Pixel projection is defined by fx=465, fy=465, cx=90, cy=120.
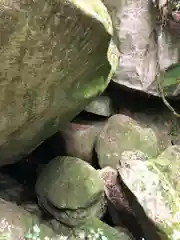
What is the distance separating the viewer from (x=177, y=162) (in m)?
1.40

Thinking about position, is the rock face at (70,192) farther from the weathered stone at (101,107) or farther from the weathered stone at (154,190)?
the weathered stone at (101,107)

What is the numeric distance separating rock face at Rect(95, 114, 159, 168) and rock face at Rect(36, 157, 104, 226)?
0.19 m

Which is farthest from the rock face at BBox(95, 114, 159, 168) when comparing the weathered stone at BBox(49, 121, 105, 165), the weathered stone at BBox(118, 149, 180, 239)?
the weathered stone at BBox(118, 149, 180, 239)

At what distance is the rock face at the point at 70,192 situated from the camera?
46.7 inches

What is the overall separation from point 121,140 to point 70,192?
348 mm

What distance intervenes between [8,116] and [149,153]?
2.02ft

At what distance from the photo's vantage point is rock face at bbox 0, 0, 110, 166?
787mm

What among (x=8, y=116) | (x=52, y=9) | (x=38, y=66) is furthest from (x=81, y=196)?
(x=52, y=9)

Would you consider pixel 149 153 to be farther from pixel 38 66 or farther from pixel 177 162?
pixel 38 66

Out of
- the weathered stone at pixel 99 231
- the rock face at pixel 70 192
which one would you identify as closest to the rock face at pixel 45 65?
the rock face at pixel 70 192

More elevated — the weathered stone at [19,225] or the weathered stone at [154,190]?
the weathered stone at [154,190]

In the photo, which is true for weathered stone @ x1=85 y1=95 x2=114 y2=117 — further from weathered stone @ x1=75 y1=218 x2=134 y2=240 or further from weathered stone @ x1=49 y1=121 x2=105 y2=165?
weathered stone @ x1=75 y1=218 x2=134 y2=240

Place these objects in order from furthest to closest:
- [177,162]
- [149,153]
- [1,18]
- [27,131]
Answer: [149,153] → [177,162] → [27,131] → [1,18]

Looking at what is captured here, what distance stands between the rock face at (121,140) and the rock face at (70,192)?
0.19 meters
